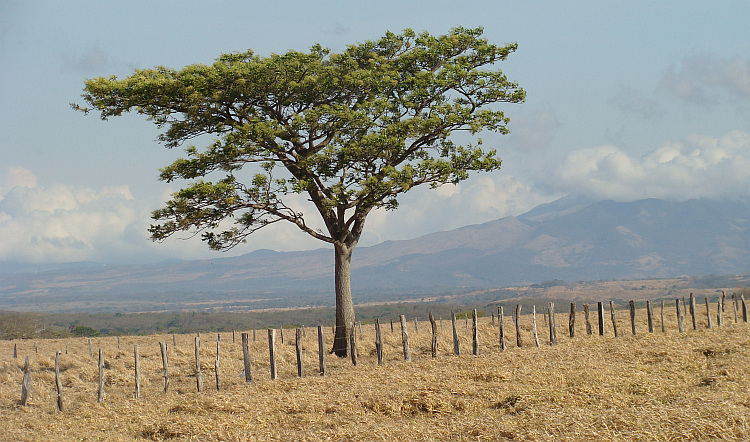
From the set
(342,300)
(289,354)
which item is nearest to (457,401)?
(342,300)

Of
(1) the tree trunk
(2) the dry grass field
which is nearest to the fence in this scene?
(2) the dry grass field

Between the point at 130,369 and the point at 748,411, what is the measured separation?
2304 centimetres

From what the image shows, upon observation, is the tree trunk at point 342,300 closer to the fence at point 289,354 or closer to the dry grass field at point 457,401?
the fence at point 289,354

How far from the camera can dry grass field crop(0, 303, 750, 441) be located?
12.6 m

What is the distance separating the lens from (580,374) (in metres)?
17.2

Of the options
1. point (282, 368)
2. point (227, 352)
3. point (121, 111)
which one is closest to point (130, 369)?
point (227, 352)

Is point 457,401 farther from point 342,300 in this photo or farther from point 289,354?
point 289,354

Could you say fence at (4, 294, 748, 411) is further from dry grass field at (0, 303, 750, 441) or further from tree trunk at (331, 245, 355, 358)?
tree trunk at (331, 245, 355, 358)

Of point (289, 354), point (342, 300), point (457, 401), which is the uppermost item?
point (342, 300)

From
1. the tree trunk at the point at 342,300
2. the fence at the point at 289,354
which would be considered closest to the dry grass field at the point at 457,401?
the fence at the point at 289,354

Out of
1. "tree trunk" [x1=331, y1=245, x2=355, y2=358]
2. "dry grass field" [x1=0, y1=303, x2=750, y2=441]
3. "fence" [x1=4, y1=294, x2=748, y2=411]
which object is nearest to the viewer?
"dry grass field" [x1=0, y1=303, x2=750, y2=441]

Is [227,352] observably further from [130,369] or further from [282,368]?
[282,368]

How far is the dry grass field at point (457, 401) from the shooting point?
12.6 meters

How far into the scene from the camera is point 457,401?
15.4 m
